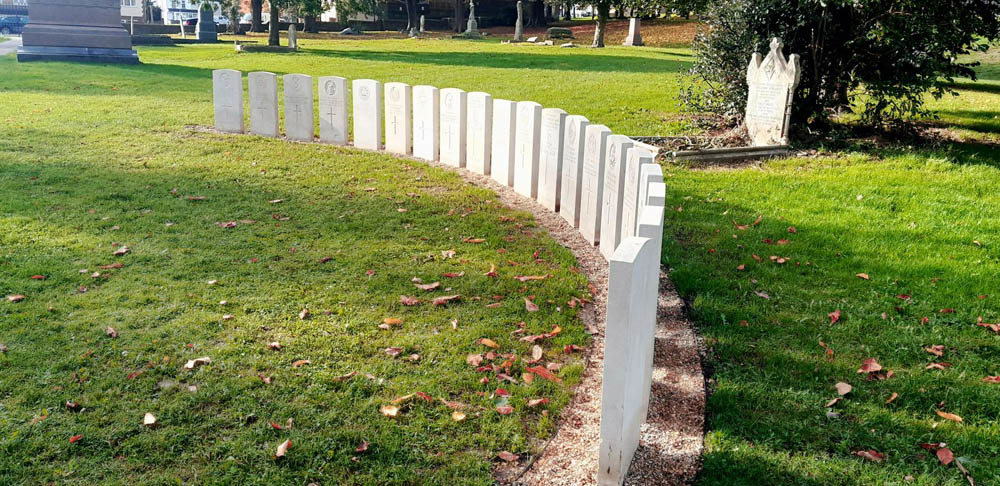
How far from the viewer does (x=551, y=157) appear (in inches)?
327

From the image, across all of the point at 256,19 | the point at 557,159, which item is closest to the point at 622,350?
the point at 557,159

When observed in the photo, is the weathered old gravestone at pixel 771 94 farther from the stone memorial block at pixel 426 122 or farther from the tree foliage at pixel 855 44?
the stone memorial block at pixel 426 122

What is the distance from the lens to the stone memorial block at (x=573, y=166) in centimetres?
757

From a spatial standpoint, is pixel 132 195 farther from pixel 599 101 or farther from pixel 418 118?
pixel 599 101

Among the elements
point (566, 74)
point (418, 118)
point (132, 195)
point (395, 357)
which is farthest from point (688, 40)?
point (395, 357)

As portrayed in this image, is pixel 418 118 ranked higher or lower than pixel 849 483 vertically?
higher

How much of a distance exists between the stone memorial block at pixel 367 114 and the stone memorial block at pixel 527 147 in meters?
3.26

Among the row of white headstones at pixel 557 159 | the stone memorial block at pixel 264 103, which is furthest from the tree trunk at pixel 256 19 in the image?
the row of white headstones at pixel 557 159

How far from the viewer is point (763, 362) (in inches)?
186

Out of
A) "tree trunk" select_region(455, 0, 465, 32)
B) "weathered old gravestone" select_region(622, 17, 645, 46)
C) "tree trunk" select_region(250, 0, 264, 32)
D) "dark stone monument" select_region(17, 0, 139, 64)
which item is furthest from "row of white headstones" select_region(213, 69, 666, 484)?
"tree trunk" select_region(250, 0, 264, 32)

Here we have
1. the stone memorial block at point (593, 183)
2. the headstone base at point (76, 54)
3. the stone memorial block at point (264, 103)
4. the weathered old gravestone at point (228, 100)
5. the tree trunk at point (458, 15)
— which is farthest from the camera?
the tree trunk at point (458, 15)

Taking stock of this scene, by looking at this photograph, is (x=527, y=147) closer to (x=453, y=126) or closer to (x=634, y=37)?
(x=453, y=126)

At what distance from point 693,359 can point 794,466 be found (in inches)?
47.7

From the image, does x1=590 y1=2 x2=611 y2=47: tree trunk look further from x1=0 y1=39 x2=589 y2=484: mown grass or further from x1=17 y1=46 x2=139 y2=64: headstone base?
x1=0 y1=39 x2=589 y2=484: mown grass
